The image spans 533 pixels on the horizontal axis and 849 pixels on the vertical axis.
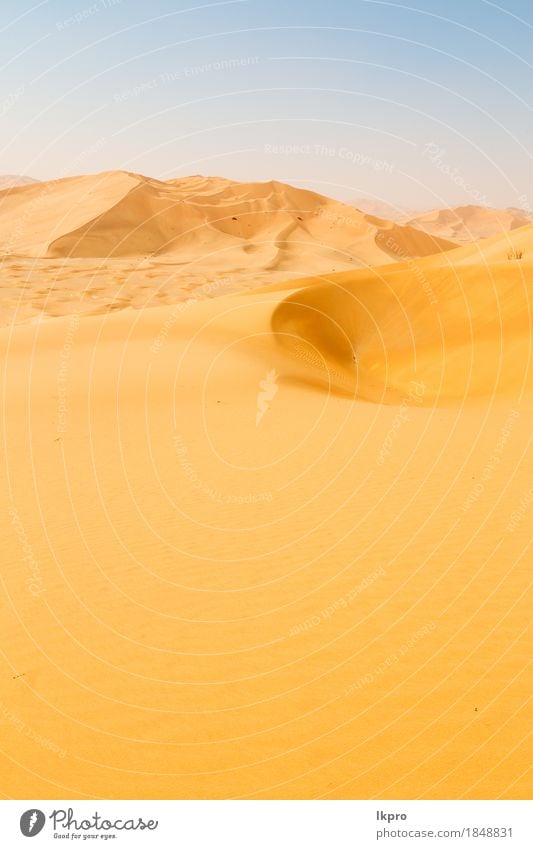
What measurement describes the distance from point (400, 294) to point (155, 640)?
49.2 feet

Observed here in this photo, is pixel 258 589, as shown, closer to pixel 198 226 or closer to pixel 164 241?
pixel 164 241

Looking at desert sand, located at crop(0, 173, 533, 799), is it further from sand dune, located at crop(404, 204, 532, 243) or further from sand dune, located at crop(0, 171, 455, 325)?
sand dune, located at crop(404, 204, 532, 243)

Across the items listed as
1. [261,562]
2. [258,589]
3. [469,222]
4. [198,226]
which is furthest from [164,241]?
[469,222]

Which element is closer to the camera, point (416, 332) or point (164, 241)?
point (416, 332)

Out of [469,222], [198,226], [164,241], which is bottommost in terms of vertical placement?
[164,241]

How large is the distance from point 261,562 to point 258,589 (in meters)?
0.43

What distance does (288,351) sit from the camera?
547 inches

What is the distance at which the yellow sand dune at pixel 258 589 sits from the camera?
3.38 metres

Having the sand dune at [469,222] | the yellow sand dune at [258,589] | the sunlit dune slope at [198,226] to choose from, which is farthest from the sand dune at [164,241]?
the sand dune at [469,222]

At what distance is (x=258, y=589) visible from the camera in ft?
16.3

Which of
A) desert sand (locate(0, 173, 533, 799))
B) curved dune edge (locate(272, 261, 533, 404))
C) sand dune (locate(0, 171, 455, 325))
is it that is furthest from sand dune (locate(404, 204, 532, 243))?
desert sand (locate(0, 173, 533, 799))

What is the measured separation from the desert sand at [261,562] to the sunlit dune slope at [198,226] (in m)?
22.9

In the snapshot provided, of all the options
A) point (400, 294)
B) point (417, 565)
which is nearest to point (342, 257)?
point (400, 294)
